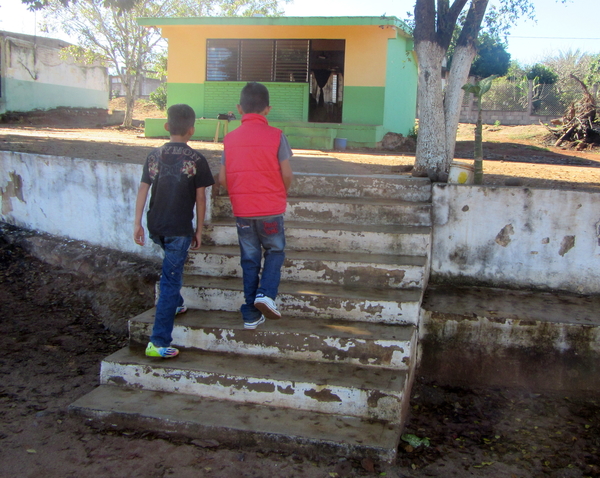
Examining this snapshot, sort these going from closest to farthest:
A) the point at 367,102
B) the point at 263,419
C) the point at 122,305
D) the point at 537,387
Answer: the point at 263,419
the point at 537,387
the point at 122,305
the point at 367,102

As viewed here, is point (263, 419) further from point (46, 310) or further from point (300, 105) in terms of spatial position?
point (300, 105)

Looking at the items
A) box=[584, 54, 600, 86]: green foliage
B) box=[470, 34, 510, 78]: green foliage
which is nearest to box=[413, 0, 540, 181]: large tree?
box=[470, 34, 510, 78]: green foliage

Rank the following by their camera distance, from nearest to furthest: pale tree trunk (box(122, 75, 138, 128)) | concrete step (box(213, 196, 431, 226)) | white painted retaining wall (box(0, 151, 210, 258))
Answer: concrete step (box(213, 196, 431, 226)), white painted retaining wall (box(0, 151, 210, 258)), pale tree trunk (box(122, 75, 138, 128))

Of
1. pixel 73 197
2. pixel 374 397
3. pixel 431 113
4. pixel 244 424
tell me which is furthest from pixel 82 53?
pixel 374 397

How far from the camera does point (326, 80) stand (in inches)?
535

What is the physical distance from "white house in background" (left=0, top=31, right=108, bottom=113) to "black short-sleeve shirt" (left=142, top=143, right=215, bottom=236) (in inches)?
751

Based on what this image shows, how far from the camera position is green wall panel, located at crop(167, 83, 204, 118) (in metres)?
13.8

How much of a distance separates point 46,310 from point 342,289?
2.77 m

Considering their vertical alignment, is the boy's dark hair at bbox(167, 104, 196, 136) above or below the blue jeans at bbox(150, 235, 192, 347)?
above

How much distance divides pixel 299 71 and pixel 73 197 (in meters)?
8.92

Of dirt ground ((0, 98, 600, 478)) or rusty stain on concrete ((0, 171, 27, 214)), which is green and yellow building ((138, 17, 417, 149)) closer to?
rusty stain on concrete ((0, 171, 27, 214))

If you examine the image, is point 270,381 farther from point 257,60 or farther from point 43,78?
point 43,78

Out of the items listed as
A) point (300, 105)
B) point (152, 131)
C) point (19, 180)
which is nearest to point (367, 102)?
point (300, 105)

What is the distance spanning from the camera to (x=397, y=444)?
2.74 meters
